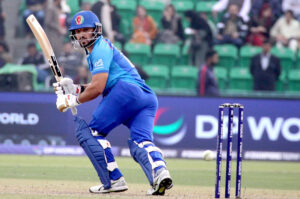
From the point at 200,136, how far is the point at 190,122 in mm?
294

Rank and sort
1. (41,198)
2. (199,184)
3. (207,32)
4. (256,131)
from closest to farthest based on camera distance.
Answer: (41,198)
(199,184)
(256,131)
(207,32)

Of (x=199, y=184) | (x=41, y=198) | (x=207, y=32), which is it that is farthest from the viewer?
(x=207, y=32)

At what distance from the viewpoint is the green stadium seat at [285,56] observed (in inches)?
517

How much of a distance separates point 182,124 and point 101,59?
6172mm

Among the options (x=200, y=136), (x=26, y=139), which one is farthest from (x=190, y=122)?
(x=26, y=139)

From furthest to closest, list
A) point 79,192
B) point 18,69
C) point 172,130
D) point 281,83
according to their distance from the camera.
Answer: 1. point 281,83
2. point 18,69
3. point 172,130
4. point 79,192

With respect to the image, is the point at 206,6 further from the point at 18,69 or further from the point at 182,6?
the point at 18,69

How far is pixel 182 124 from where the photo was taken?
1207cm

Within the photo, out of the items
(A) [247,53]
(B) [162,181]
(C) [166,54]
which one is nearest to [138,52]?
(C) [166,54]

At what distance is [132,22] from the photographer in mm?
13469

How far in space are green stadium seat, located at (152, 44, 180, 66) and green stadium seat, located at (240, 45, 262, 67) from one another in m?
1.21

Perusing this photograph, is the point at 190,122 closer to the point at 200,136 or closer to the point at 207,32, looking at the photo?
the point at 200,136

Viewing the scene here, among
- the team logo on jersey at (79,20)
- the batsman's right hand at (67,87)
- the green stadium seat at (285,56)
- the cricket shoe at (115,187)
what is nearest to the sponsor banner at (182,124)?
the green stadium seat at (285,56)

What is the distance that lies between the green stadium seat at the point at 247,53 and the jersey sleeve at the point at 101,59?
24.2ft
